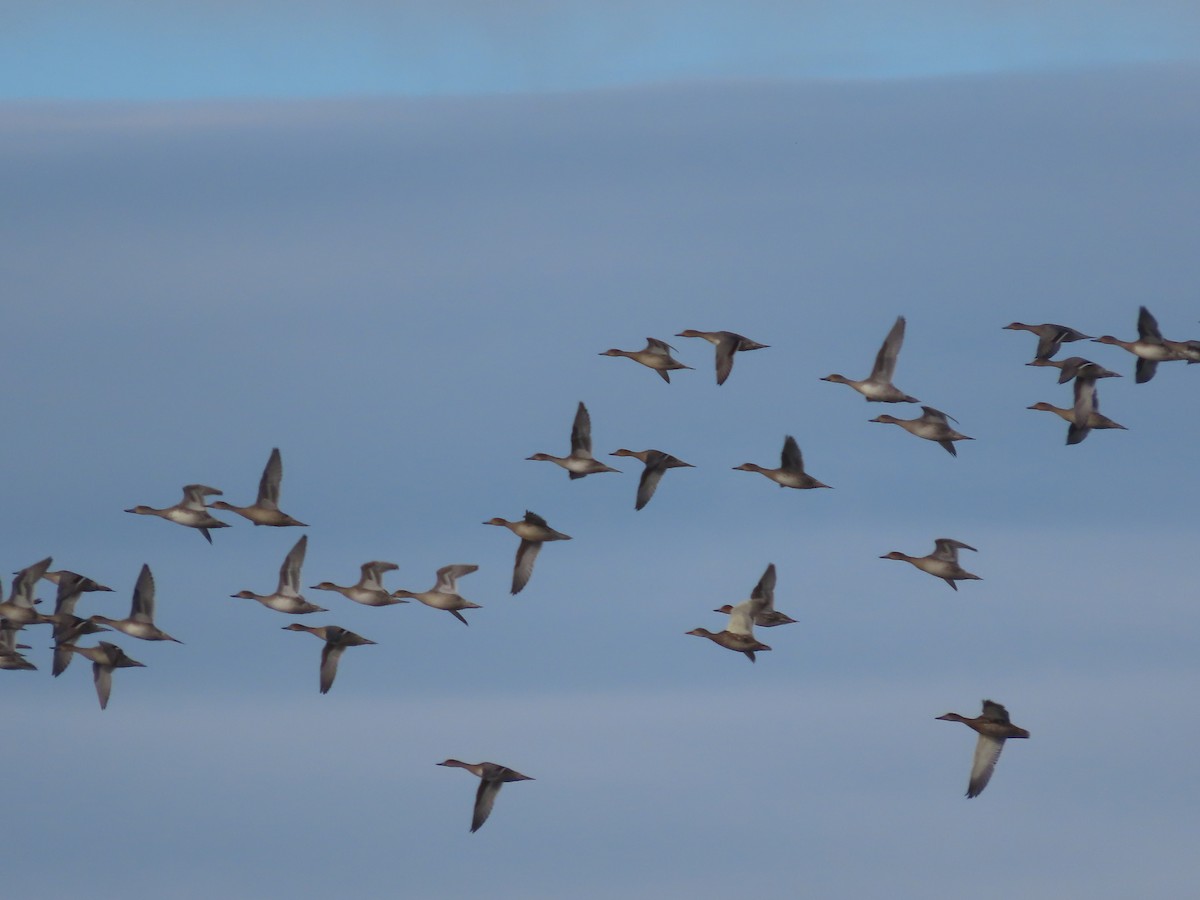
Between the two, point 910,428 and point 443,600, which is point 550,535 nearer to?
point 443,600

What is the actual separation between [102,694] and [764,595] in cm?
1879

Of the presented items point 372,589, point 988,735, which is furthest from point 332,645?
point 988,735

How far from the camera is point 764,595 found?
79.0m

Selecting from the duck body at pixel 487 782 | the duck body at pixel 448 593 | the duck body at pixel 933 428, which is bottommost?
the duck body at pixel 487 782

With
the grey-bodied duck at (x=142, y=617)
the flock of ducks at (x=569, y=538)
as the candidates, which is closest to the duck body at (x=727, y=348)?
the flock of ducks at (x=569, y=538)

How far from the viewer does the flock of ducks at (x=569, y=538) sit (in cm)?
7825

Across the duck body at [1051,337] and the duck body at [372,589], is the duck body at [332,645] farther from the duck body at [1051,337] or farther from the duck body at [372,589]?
the duck body at [1051,337]

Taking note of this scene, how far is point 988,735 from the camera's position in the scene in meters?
76.4

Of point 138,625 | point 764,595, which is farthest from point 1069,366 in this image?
point 138,625

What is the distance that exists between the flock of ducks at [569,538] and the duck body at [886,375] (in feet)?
0.08

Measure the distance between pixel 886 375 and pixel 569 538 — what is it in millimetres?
8797

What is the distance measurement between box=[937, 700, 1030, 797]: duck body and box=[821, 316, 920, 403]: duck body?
773 cm

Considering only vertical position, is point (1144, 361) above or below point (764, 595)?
above

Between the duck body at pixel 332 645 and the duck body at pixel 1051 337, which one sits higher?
the duck body at pixel 1051 337
